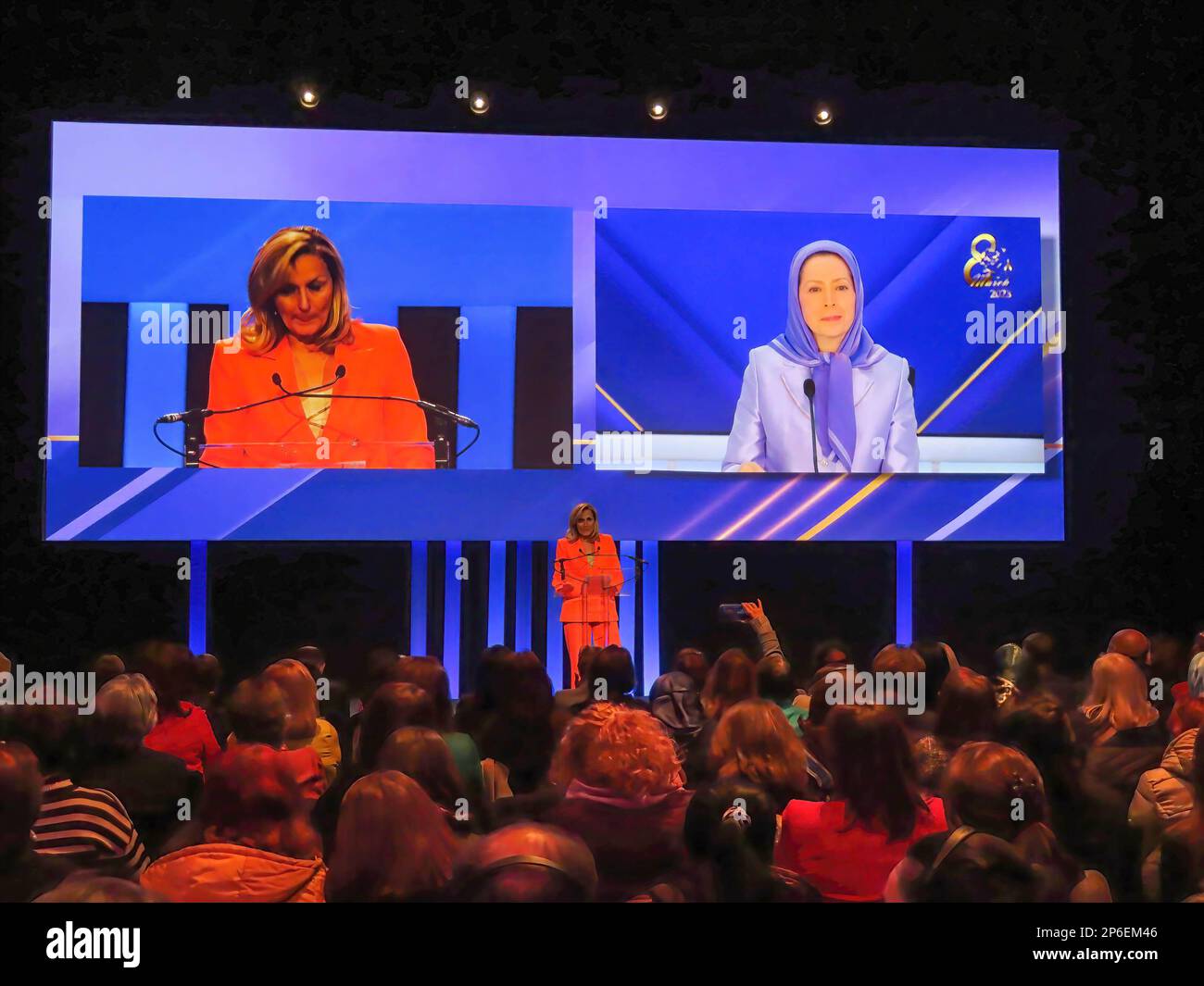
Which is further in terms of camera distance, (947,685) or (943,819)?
(947,685)

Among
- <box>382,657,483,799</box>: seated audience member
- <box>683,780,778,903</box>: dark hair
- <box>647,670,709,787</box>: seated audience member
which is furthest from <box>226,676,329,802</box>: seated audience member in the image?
<box>647,670,709,787</box>: seated audience member

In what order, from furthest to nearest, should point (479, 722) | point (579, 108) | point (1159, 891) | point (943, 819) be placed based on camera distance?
point (579, 108) < point (479, 722) < point (943, 819) < point (1159, 891)

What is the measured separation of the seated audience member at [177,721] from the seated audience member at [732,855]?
1567 millimetres

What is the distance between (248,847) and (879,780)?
1166mm

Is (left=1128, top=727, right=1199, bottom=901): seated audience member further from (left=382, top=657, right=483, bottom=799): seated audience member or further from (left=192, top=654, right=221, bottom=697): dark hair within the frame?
(left=192, top=654, right=221, bottom=697): dark hair

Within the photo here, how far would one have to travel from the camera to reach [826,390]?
5598 millimetres

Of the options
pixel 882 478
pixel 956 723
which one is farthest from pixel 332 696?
pixel 956 723

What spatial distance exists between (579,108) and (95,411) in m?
2.44


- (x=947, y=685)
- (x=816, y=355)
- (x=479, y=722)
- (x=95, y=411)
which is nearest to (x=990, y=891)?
(x=947, y=685)

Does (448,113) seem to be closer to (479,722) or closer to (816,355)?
(816,355)

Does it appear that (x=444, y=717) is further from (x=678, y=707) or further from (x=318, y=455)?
(x=318, y=455)

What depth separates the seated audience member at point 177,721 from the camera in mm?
3301

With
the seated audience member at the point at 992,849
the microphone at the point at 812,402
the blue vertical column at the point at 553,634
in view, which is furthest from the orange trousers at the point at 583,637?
the seated audience member at the point at 992,849
